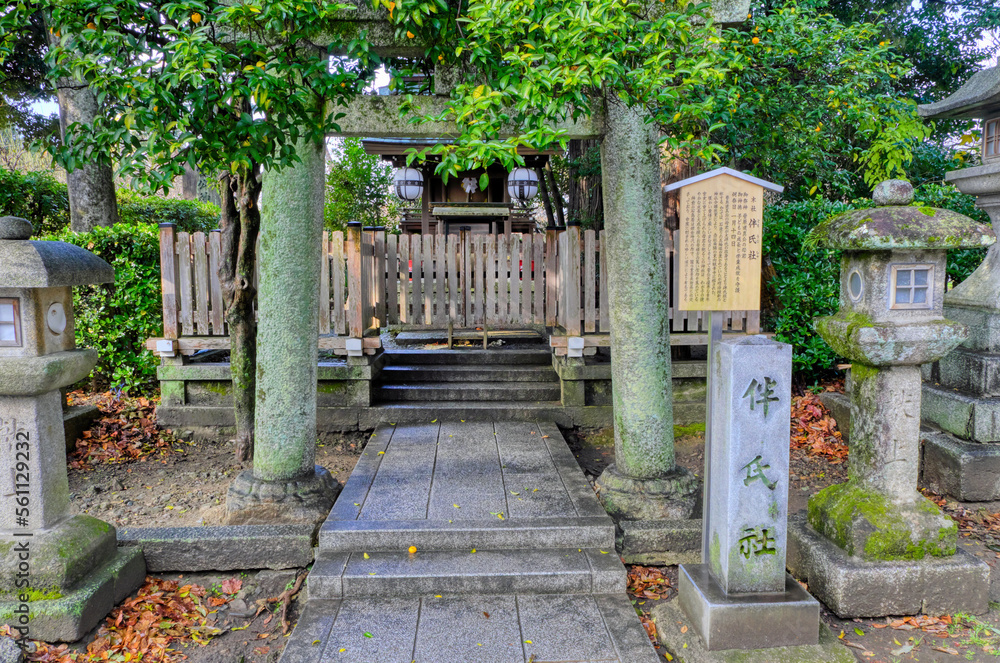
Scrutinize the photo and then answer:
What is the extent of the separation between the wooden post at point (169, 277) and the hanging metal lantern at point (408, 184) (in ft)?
19.3

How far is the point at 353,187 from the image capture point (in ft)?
68.0

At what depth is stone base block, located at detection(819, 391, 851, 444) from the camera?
6.53m

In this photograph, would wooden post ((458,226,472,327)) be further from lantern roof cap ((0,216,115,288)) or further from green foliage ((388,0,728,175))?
lantern roof cap ((0,216,115,288))

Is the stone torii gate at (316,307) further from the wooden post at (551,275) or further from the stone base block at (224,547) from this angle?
the wooden post at (551,275)

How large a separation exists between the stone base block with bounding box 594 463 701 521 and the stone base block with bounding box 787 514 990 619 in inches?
40.8

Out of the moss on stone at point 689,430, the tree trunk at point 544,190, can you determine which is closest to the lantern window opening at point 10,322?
the moss on stone at point 689,430

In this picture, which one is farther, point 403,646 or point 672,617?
point 672,617

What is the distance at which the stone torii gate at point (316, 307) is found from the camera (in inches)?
172

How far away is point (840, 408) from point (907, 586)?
Result: 3.31m

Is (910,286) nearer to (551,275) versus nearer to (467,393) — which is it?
(551,275)

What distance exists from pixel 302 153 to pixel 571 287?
3339 millimetres

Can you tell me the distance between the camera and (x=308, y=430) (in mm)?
4676

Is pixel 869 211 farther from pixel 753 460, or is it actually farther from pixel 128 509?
pixel 128 509

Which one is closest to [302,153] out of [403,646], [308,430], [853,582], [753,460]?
[308,430]
